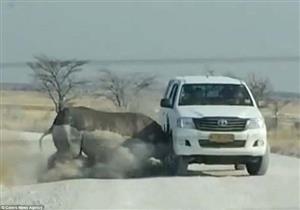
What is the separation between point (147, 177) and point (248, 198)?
4585 mm

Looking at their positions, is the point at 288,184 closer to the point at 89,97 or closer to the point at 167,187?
the point at 167,187

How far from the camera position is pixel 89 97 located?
45969 millimetres

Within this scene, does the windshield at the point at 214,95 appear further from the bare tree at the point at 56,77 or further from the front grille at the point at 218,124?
the bare tree at the point at 56,77

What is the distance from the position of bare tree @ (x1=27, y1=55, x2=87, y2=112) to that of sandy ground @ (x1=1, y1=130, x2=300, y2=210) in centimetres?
2268

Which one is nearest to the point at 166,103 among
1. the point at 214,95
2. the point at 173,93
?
the point at 173,93

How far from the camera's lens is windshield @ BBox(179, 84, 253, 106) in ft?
73.6

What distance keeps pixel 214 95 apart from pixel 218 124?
5.19ft

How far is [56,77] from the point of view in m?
48.2

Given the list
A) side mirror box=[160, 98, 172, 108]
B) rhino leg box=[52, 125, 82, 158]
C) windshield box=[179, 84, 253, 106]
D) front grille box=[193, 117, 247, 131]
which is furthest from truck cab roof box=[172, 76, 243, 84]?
rhino leg box=[52, 125, 82, 158]

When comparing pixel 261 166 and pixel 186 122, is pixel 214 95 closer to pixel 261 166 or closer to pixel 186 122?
pixel 186 122

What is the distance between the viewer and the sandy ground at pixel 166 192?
16.0m

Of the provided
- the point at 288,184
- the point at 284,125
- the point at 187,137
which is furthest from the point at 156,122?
the point at 284,125

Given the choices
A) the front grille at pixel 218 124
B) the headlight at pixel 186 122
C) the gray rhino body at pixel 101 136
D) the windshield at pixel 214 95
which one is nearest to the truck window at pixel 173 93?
the windshield at pixel 214 95

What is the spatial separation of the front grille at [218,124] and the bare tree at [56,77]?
21.8 meters
